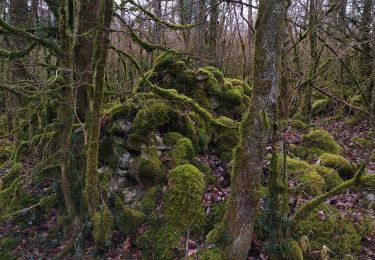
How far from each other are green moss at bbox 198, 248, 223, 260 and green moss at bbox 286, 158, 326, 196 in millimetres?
2009

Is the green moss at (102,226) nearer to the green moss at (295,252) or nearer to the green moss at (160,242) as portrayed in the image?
the green moss at (160,242)

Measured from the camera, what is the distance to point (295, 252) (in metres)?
4.63

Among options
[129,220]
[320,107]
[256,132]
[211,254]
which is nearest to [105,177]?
[129,220]

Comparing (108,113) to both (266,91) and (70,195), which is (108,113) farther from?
(266,91)

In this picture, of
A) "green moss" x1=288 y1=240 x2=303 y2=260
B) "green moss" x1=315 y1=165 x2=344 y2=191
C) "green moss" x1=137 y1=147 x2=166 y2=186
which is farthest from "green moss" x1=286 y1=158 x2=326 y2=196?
"green moss" x1=137 y1=147 x2=166 y2=186

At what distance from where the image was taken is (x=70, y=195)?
5.97 metres

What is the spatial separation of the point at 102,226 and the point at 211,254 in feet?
6.12

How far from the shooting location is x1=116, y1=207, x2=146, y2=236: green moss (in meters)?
5.52

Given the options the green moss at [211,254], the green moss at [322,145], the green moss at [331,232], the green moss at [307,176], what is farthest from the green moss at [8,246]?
the green moss at [322,145]

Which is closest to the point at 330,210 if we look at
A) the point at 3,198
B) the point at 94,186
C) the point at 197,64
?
the point at 94,186

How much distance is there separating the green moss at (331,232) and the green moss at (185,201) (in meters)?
1.51

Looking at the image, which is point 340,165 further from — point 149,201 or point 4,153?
point 4,153

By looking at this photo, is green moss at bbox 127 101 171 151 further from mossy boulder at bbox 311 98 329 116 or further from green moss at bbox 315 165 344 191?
mossy boulder at bbox 311 98 329 116

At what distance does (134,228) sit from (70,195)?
1363 mm
